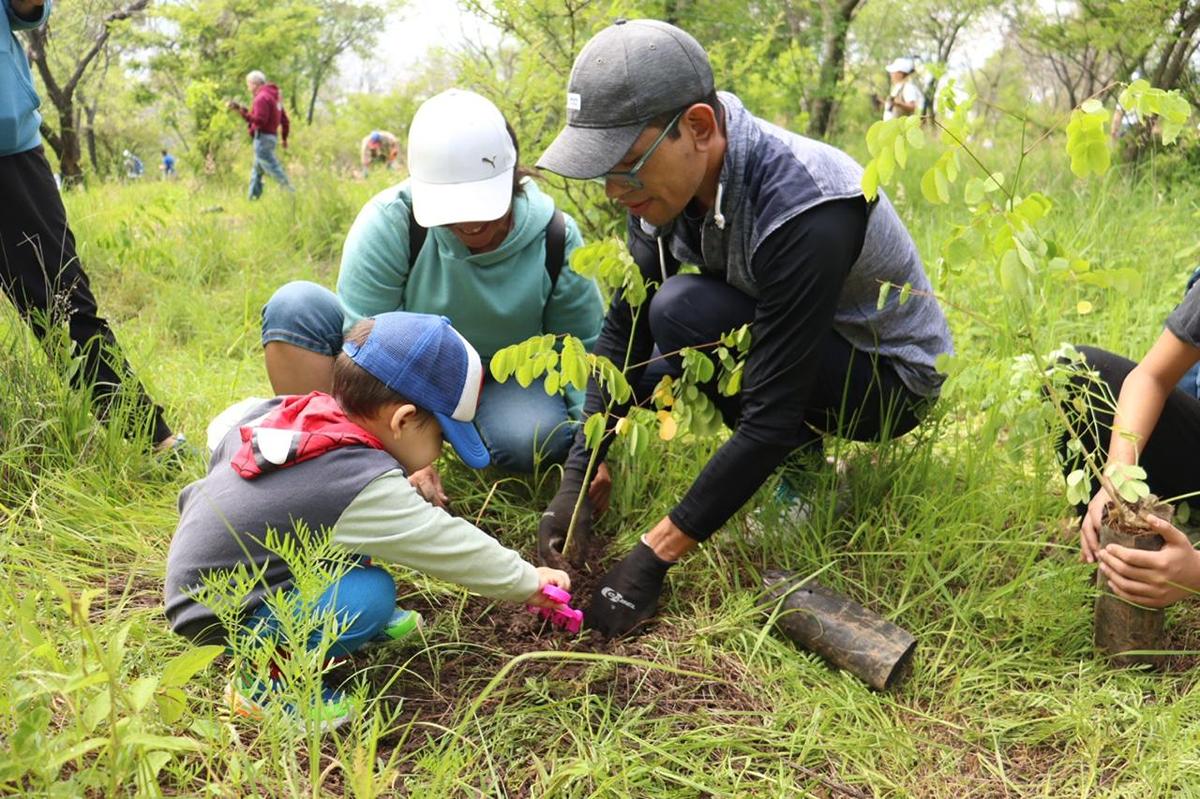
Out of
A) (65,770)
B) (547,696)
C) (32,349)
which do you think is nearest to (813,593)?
(547,696)

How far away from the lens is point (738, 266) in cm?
199

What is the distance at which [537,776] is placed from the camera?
5.10ft

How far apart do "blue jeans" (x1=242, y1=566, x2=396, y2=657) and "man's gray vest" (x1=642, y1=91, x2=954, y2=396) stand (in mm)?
984

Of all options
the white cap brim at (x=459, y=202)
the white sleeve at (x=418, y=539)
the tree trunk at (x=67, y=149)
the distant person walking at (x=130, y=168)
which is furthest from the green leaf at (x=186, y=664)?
the tree trunk at (x=67, y=149)

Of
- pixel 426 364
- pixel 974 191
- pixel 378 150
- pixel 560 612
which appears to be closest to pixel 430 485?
pixel 560 612

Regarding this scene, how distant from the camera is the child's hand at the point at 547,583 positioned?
175 cm

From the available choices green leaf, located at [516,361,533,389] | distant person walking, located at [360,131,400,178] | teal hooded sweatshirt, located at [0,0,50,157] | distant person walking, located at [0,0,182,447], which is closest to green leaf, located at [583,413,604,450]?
green leaf, located at [516,361,533,389]

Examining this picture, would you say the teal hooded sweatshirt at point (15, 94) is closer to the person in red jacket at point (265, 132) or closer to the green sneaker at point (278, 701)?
the green sneaker at point (278, 701)

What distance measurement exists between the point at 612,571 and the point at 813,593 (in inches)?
16.8

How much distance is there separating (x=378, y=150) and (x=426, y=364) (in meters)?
11.7

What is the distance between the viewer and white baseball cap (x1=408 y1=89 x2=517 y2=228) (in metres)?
2.16

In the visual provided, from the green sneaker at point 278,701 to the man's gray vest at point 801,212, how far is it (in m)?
1.16

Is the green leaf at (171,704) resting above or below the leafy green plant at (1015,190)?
below

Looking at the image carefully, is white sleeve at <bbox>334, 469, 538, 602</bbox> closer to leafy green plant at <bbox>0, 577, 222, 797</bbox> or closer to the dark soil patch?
leafy green plant at <bbox>0, 577, 222, 797</bbox>
